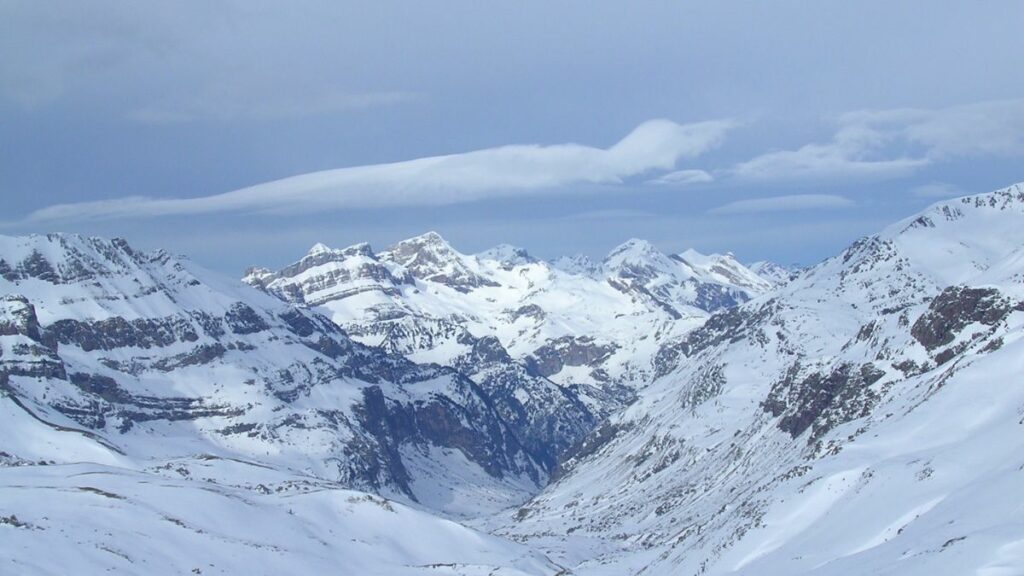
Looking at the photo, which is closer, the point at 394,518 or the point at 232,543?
the point at 232,543

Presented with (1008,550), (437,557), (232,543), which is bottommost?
(437,557)

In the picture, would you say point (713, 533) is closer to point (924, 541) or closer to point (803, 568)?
point (803, 568)

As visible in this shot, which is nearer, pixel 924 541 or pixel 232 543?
pixel 924 541

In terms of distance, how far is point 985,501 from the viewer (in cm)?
7606

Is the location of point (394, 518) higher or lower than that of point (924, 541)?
lower

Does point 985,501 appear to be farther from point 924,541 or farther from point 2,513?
point 2,513

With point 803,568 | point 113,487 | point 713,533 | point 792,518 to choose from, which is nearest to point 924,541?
point 803,568

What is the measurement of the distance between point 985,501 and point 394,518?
112980 millimetres

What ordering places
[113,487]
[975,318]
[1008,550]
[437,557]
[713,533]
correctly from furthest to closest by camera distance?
[975,318] < [437,557] < [113,487] < [713,533] < [1008,550]

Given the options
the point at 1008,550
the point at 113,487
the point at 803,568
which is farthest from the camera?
the point at 113,487

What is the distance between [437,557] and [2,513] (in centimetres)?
6308

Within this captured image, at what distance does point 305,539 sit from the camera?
153750 mm

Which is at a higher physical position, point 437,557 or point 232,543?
point 232,543

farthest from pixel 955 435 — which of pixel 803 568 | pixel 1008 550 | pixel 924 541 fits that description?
pixel 1008 550
